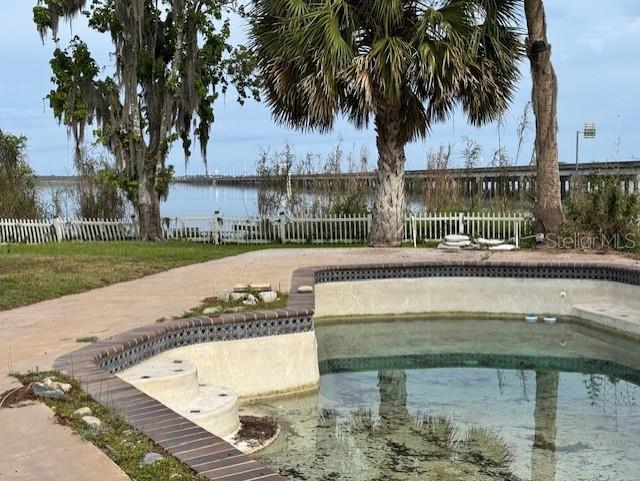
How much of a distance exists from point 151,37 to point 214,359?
11940mm

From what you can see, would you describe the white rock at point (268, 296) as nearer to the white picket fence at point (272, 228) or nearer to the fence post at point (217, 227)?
the white picket fence at point (272, 228)

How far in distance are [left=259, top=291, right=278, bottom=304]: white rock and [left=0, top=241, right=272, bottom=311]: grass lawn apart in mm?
2564

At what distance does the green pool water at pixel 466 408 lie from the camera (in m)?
4.54

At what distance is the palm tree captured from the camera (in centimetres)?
1136

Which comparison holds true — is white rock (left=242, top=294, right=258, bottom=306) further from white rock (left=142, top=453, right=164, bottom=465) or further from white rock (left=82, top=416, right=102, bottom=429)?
white rock (left=142, top=453, right=164, bottom=465)

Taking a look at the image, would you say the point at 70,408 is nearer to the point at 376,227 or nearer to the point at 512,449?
the point at 512,449

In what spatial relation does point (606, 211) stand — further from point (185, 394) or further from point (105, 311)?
point (185, 394)

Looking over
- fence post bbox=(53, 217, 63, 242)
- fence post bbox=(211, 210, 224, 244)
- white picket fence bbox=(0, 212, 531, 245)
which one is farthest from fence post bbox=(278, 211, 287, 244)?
fence post bbox=(53, 217, 63, 242)

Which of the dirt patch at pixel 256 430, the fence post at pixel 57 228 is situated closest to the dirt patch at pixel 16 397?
the dirt patch at pixel 256 430

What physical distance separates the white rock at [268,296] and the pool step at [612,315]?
4361 millimetres

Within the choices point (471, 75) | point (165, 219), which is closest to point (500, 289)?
point (471, 75)

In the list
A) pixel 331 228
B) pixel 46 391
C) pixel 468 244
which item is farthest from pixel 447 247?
pixel 46 391

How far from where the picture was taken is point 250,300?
23.7 ft

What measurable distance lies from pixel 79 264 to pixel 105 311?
4.25 m
